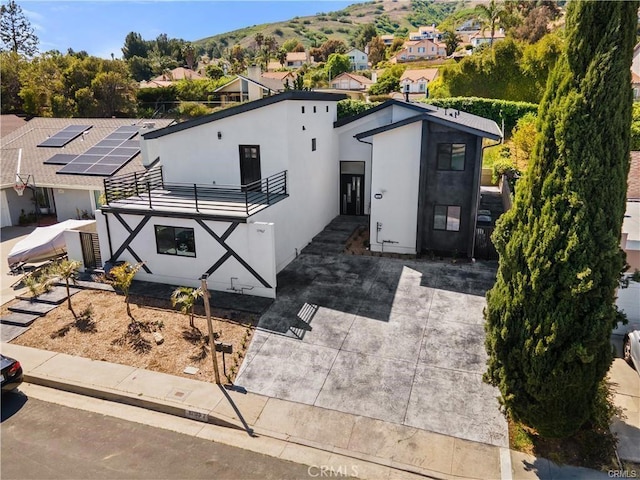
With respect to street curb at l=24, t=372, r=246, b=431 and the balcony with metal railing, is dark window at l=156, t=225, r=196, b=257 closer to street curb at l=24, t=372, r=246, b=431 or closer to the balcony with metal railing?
the balcony with metal railing

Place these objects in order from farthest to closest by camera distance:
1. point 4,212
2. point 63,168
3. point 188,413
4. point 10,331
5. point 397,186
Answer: point 63,168 < point 4,212 < point 397,186 < point 10,331 < point 188,413

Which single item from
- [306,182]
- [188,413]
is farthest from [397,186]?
[188,413]

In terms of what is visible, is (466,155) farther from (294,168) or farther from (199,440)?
(199,440)

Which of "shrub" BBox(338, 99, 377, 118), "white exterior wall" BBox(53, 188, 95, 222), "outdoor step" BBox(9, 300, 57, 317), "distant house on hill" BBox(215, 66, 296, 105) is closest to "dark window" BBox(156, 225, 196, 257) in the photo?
"outdoor step" BBox(9, 300, 57, 317)

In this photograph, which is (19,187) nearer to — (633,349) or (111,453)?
(111,453)

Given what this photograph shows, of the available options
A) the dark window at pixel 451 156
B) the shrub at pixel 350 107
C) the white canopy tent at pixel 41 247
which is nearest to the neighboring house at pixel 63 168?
the white canopy tent at pixel 41 247

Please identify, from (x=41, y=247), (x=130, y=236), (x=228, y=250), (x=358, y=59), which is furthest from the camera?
(x=358, y=59)

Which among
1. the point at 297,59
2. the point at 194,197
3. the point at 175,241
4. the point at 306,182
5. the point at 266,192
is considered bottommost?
the point at 175,241
